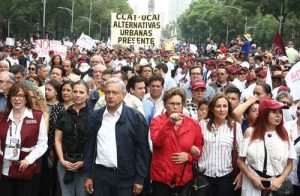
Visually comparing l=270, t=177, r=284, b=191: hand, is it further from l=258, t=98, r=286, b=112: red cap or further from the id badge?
the id badge

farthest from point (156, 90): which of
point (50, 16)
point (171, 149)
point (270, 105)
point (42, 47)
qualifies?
point (50, 16)

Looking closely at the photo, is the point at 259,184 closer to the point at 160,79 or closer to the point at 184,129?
the point at 184,129

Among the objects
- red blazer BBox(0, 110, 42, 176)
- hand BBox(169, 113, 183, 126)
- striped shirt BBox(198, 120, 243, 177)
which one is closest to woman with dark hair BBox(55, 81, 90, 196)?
red blazer BBox(0, 110, 42, 176)

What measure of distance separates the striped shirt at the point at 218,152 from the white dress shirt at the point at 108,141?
3.34 feet

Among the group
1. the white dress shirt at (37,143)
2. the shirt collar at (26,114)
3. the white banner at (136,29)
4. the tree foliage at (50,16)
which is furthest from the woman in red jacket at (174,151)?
the tree foliage at (50,16)

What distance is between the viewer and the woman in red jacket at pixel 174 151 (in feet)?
18.4

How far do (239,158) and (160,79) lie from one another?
2.51 metres

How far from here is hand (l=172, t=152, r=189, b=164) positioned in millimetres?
5566

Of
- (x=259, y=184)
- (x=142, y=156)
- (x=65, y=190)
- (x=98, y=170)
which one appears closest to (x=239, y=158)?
(x=259, y=184)

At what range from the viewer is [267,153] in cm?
545

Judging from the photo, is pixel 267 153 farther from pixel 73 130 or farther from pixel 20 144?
pixel 20 144

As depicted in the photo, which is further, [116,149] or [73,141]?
[73,141]

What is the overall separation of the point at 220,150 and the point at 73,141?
1.72 meters

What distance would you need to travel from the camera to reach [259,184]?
5457 mm
